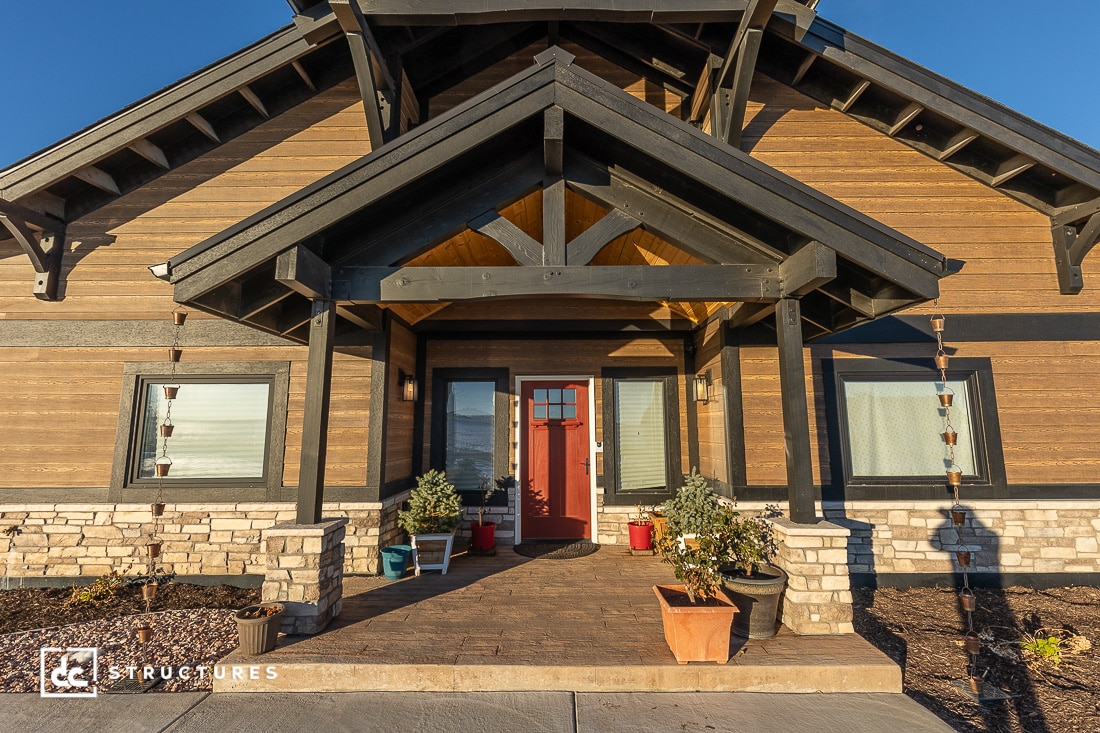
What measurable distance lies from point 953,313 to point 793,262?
11.0 ft

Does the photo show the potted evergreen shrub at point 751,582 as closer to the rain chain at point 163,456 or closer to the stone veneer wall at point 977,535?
the stone veneer wall at point 977,535

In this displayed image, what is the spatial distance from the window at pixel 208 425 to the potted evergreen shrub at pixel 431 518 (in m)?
1.64

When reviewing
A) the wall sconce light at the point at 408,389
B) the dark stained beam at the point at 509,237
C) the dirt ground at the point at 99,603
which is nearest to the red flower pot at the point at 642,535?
the wall sconce light at the point at 408,389

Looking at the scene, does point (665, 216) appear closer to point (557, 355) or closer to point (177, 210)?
point (557, 355)

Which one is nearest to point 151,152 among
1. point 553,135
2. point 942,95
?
point 553,135

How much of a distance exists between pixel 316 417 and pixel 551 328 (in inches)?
137

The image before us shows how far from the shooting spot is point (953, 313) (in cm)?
623

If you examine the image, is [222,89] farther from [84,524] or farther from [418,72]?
[84,524]

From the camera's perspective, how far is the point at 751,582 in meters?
3.99

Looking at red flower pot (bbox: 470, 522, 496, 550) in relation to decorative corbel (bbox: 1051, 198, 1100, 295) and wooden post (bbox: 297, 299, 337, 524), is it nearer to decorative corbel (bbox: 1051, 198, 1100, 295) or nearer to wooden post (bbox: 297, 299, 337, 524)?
wooden post (bbox: 297, 299, 337, 524)

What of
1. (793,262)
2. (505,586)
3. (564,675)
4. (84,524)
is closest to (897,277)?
(793,262)

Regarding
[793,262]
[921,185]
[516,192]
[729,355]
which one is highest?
[921,185]

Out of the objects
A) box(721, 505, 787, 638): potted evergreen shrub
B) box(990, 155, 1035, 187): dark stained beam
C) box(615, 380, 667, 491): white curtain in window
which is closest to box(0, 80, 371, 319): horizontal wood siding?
box(615, 380, 667, 491): white curtain in window

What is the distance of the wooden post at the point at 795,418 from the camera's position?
432cm
